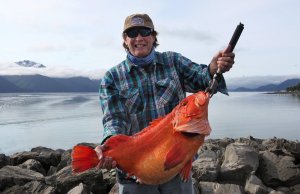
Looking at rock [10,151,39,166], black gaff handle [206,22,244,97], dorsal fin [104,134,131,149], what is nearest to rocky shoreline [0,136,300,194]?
rock [10,151,39,166]

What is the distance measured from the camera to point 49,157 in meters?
16.1

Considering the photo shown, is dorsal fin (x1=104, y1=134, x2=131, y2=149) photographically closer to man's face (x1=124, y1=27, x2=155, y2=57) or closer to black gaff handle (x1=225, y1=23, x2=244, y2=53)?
man's face (x1=124, y1=27, x2=155, y2=57)

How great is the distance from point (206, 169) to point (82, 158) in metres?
7.34

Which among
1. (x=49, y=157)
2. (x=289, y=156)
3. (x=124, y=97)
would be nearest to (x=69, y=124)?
(x=49, y=157)

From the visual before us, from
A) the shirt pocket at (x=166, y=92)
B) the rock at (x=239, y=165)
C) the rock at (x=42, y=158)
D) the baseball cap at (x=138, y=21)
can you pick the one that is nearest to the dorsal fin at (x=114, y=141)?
the shirt pocket at (x=166, y=92)

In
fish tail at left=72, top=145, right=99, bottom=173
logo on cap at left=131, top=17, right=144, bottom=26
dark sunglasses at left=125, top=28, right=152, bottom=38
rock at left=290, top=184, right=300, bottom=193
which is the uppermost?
logo on cap at left=131, top=17, right=144, bottom=26

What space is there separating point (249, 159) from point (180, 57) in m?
7.55

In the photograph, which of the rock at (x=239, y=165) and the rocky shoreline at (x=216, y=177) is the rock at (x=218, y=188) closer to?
the rocky shoreline at (x=216, y=177)

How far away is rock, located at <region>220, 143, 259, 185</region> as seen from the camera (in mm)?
11438

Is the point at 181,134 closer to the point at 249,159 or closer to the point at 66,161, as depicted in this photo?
the point at 249,159

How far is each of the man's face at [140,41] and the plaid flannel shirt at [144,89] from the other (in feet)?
0.61

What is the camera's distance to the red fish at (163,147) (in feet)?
12.7

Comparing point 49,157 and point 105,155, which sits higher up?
point 105,155

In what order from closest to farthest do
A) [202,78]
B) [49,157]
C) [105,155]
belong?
1. [105,155]
2. [202,78]
3. [49,157]
